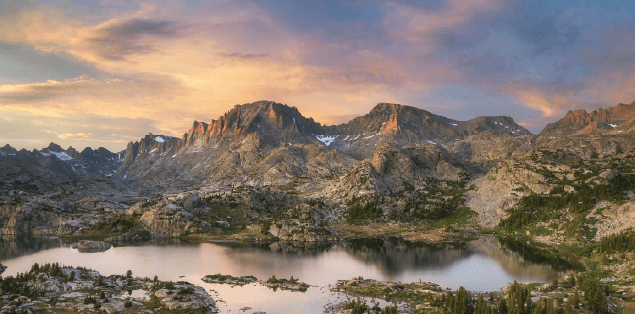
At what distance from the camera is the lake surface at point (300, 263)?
3132 inches

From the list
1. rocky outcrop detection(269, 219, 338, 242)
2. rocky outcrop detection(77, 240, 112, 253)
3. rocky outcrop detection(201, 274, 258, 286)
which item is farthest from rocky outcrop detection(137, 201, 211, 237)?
rocky outcrop detection(201, 274, 258, 286)

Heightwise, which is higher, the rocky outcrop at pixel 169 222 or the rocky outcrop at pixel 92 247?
the rocky outcrop at pixel 169 222

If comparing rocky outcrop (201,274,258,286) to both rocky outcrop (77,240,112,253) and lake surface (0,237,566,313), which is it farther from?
rocky outcrop (77,240,112,253)

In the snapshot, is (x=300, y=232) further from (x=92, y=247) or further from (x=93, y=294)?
(x=93, y=294)

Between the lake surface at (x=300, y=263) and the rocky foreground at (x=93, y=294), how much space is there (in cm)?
688

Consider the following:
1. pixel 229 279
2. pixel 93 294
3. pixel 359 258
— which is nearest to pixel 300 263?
pixel 359 258

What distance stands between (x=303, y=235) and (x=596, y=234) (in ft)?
340

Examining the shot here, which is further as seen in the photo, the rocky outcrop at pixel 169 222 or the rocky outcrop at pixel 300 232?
the rocky outcrop at pixel 169 222

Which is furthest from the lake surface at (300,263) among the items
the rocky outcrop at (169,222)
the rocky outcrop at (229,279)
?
the rocky outcrop at (169,222)

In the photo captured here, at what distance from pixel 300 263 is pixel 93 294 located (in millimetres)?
54917

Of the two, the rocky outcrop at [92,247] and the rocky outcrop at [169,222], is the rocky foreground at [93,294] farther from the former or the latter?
the rocky outcrop at [169,222]

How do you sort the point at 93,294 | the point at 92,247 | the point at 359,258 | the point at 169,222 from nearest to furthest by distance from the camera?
the point at 93,294, the point at 359,258, the point at 92,247, the point at 169,222

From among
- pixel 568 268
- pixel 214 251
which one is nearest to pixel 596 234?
pixel 568 268

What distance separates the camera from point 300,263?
369 ft
